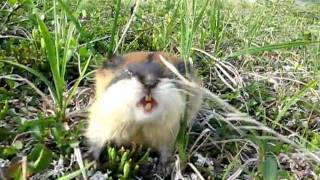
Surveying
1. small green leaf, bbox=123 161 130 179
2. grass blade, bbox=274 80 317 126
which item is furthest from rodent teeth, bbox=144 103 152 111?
grass blade, bbox=274 80 317 126

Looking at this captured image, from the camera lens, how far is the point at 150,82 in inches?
81.3

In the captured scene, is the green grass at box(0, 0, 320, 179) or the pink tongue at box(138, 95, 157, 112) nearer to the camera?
the pink tongue at box(138, 95, 157, 112)

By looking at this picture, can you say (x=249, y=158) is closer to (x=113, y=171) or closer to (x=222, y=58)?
(x=113, y=171)

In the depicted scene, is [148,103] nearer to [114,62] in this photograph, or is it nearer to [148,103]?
[148,103]

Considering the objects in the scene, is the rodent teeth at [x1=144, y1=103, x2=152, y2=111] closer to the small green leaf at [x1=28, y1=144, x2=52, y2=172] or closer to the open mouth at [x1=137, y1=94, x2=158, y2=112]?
the open mouth at [x1=137, y1=94, x2=158, y2=112]

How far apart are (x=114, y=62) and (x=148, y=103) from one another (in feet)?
1.14

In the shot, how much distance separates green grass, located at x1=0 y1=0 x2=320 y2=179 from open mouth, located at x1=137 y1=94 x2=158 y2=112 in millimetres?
234

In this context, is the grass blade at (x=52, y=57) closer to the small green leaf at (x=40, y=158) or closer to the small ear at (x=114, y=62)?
the small ear at (x=114, y=62)

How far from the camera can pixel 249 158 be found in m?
2.55

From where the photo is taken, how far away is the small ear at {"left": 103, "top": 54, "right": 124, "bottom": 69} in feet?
7.74

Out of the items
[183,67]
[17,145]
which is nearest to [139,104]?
[183,67]

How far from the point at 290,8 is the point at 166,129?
3.06 meters

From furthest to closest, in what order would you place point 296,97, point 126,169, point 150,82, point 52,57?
1. point 52,57
2. point 296,97
3. point 126,169
4. point 150,82

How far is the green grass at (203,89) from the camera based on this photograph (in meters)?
2.29
